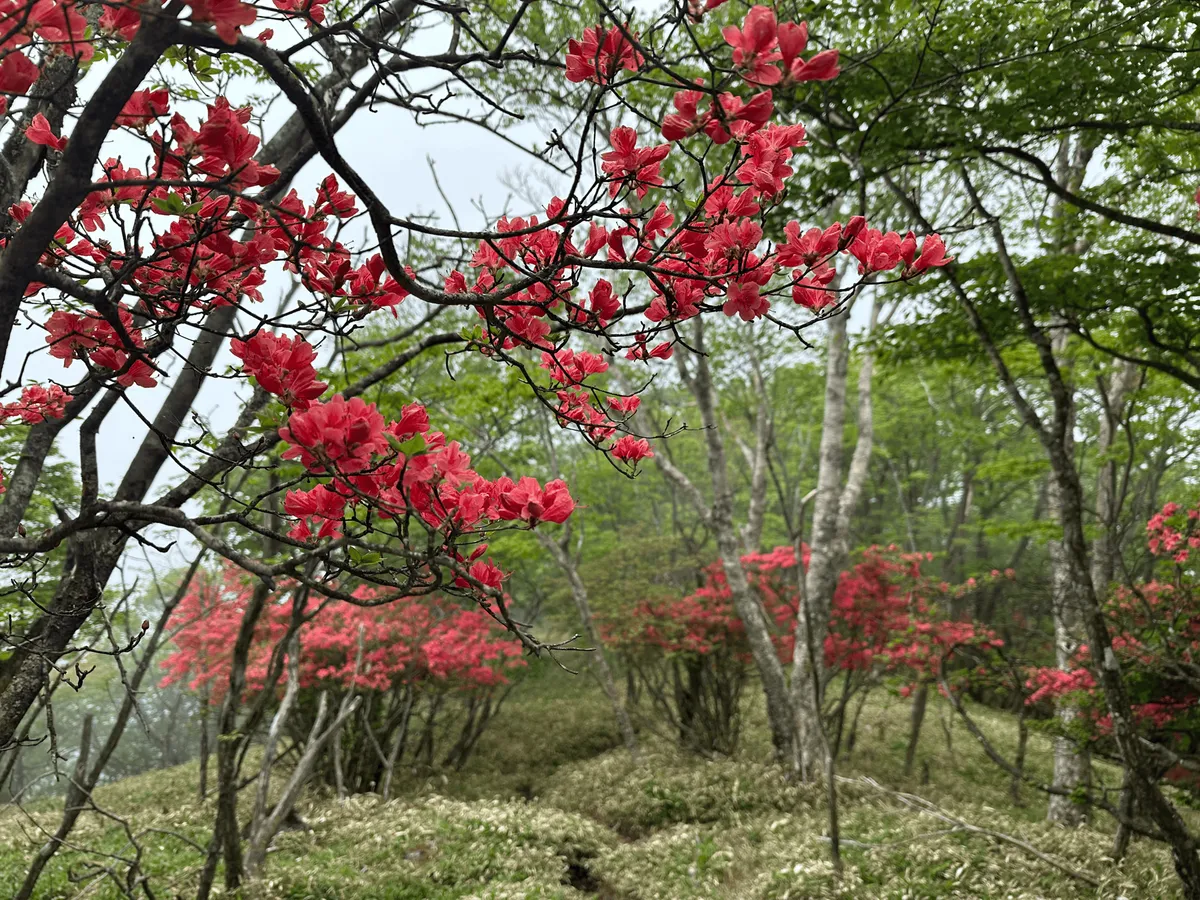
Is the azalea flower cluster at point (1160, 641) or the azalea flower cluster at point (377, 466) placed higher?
the azalea flower cluster at point (377, 466)

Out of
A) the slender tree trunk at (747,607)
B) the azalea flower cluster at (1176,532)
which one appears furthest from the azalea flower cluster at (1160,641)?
the slender tree trunk at (747,607)

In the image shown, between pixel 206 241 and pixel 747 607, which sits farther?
pixel 747 607

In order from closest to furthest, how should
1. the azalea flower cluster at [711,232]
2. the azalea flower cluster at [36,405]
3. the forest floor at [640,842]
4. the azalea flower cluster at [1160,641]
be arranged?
1. the azalea flower cluster at [711,232]
2. the azalea flower cluster at [36,405]
3. the azalea flower cluster at [1160,641]
4. the forest floor at [640,842]

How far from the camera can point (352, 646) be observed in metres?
8.72

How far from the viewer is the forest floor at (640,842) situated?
4.66m

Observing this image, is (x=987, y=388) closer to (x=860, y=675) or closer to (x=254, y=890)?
(x=860, y=675)

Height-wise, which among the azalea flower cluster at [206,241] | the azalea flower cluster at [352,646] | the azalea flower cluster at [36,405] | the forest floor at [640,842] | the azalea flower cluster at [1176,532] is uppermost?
the azalea flower cluster at [206,241]

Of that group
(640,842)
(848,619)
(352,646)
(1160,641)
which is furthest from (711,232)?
(848,619)

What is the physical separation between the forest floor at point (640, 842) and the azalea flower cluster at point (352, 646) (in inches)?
56.6

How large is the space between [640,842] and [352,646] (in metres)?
4.32

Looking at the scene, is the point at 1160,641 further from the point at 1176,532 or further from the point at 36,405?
the point at 36,405

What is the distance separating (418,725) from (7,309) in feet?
42.1

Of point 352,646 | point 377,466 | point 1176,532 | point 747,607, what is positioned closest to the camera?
point 377,466

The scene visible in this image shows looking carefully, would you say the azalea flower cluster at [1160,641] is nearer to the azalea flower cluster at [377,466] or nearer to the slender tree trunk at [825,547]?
the slender tree trunk at [825,547]
